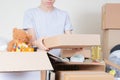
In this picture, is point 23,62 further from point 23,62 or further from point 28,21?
point 28,21

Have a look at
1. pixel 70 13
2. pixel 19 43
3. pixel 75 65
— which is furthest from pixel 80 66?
pixel 70 13

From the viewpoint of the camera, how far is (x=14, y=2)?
2.44 metres

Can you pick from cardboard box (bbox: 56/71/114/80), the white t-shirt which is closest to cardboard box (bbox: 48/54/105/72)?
cardboard box (bbox: 56/71/114/80)

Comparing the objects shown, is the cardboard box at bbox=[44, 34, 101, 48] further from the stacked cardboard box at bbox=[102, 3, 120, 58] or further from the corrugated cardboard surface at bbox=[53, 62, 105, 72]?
the stacked cardboard box at bbox=[102, 3, 120, 58]

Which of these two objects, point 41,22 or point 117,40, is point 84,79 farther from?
point 117,40

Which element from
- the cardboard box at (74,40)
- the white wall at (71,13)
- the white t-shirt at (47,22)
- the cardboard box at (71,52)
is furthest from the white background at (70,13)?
the cardboard box at (74,40)

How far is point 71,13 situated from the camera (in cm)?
252

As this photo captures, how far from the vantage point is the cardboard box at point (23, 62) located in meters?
0.83

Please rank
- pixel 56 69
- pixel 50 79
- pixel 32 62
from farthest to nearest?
pixel 56 69
pixel 50 79
pixel 32 62

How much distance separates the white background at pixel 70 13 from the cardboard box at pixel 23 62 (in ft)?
5.20

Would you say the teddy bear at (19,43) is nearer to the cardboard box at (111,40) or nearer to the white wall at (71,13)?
the cardboard box at (111,40)

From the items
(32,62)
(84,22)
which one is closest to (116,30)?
(84,22)

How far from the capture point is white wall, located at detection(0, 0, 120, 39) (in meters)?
2.42

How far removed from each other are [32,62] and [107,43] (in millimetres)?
1439
